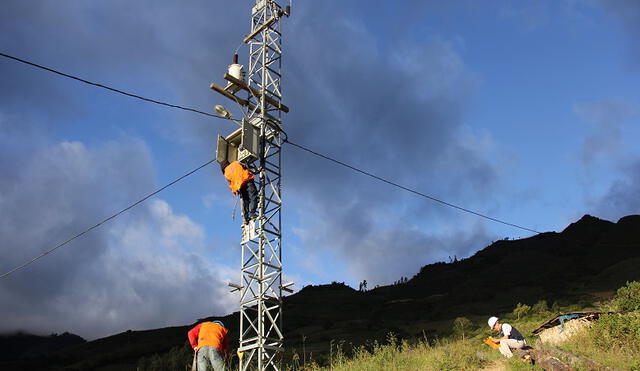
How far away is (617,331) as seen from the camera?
12945 mm

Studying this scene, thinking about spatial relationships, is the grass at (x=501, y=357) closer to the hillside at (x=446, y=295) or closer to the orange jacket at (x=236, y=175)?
the orange jacket at (x=236, y=175)

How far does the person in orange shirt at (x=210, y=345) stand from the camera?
9750 millimetres

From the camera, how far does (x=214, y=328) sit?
394 inches

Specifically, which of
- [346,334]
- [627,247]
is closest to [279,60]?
[346,334]

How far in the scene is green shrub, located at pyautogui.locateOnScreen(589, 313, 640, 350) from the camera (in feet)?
41.0

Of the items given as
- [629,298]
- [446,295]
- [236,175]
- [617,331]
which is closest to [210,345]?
[236,175]

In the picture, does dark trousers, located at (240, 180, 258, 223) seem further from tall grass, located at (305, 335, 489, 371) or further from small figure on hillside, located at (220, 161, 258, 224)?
tall grass, located at (305, 335, 489, 371)

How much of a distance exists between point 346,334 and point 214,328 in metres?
32.8

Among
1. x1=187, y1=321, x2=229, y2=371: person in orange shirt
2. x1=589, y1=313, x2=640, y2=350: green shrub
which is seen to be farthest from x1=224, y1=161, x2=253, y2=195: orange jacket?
x1=589, y1=313, x2=640, y2=350: green shrub

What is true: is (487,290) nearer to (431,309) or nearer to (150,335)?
(431,309)

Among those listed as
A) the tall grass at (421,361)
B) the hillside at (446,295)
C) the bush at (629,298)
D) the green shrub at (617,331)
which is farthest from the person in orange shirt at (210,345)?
the hillside at (446,295)

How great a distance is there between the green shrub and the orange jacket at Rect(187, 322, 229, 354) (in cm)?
933

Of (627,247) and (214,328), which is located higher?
(627,247)

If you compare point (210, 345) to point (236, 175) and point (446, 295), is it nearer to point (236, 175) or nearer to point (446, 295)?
point (236, 175)
